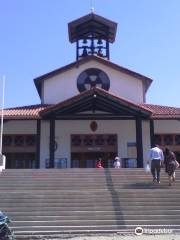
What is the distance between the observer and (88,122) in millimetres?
26812

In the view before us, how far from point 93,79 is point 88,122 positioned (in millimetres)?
3090

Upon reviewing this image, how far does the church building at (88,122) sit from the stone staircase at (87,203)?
248 inches

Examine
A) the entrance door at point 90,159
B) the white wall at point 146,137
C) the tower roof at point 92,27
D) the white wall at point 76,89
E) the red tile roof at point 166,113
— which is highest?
the tower roof at point 92,27

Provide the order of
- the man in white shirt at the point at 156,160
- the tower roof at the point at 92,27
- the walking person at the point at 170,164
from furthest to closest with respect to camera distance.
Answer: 1. the tower roof at the point at 92,27
2. the man in white shirt at the point at 156,160
3. the walking person at the point at 170,164

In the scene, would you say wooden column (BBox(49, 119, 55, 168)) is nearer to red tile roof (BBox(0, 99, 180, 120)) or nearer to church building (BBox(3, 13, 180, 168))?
church building (BBox(3, 13, 180, 168))

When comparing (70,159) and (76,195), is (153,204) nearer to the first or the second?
(76,195)

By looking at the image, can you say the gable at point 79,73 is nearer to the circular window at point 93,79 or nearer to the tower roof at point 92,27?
the circular window at point 93,79

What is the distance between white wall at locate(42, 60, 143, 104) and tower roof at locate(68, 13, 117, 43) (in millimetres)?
2997

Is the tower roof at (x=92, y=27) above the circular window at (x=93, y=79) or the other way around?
above

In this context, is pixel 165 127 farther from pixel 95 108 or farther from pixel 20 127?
pixel 20 127

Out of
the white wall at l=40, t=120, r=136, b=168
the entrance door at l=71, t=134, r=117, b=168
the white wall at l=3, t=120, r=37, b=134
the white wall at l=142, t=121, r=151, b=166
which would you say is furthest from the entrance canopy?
the white wall at l=3, t=120, r=37, b=134

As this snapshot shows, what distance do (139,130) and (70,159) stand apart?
4623 millimetres

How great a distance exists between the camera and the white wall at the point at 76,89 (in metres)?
28.2

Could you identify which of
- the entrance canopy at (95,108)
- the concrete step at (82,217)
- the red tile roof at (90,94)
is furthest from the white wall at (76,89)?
the concrete step at (82,217)
